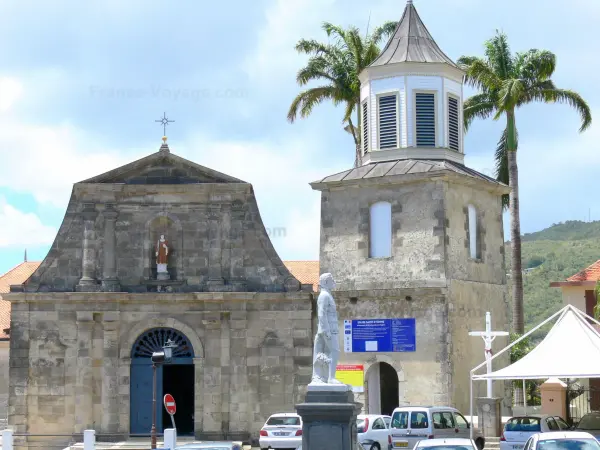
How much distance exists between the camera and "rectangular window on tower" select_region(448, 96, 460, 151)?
36562mm

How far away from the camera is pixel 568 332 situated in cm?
2780

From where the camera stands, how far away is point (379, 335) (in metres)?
34.5

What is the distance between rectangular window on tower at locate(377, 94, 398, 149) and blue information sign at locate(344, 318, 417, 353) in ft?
18.8

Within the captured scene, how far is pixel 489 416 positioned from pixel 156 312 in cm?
1174

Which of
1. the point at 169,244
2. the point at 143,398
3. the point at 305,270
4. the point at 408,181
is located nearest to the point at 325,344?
the point at 408,181

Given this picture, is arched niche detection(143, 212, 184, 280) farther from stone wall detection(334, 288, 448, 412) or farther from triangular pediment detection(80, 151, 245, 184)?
stone wall detection(334, 288, 448, 412)

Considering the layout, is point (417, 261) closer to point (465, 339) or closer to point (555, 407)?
point (465, 339)

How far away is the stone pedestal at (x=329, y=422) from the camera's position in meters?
22.2

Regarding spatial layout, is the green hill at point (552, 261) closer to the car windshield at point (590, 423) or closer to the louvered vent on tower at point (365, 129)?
the louvered vent on tower at point (365, 129)

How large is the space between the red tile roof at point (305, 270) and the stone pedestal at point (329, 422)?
30.6 meters

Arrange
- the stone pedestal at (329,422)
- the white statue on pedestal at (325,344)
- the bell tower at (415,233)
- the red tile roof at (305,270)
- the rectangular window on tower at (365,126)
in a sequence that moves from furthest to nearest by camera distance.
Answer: the red tile roof at (305,270)
the rectangular window on tower at (365,126)
the bell tower at (415,233)
the white statue on pedestal at (325,344)
the stone pedestal at (329,422)

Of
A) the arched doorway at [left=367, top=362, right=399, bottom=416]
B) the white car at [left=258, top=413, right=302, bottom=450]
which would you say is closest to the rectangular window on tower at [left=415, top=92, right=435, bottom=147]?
the arched doorway at [left=367, top=362, right=399, bottom=416]

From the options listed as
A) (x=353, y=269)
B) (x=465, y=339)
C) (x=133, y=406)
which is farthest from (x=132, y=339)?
(x=465, y=339)

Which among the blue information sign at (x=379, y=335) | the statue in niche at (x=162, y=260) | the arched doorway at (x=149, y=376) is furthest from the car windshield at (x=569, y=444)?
the statue in niche at (x=162, y=260)
